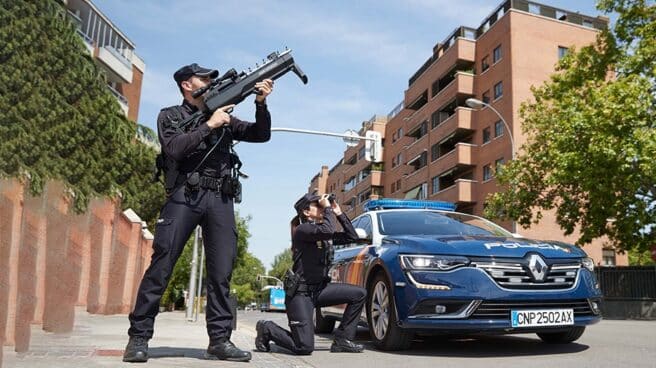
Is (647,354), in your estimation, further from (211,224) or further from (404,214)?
(211,224)

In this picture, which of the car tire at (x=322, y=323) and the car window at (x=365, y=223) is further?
the car tire at (x=322, y=323)

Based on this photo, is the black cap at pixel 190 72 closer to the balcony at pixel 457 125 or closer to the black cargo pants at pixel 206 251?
the black cargo pants at pixel 206 251

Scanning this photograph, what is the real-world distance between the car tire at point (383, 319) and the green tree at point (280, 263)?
344ft

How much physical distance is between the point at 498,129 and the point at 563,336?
32612 millimetres

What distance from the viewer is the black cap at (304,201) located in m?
6.09

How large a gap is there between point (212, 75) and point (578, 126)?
55.3ft

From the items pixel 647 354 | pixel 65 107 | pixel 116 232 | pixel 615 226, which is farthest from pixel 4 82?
pixel 615 226

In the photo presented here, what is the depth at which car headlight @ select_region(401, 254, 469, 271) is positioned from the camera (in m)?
5.54

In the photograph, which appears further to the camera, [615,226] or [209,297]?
[615,226]

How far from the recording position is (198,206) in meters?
4.73

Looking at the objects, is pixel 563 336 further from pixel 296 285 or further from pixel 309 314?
pixel 296 285

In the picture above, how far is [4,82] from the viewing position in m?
8.64

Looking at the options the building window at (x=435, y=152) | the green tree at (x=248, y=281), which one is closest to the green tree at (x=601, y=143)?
the building window at (x=435, y=152)

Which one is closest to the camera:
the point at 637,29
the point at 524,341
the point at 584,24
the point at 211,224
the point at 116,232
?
the point at 211,224
